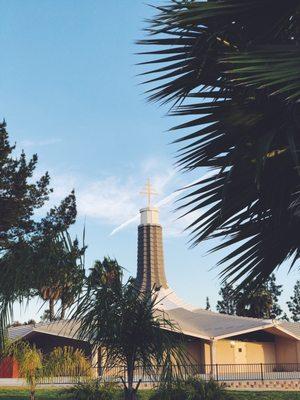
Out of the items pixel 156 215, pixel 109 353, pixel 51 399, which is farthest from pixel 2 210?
pixel 156 215

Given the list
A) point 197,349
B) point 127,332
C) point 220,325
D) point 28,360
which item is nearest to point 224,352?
point 197,349

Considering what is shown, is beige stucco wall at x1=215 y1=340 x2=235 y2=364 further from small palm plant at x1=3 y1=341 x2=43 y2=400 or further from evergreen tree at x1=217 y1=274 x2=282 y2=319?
small palm plant at x1=3 y1=341 x2=43 y2=400

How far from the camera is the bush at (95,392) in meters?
17.5

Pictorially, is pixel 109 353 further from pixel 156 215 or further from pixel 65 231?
pixel 156 215

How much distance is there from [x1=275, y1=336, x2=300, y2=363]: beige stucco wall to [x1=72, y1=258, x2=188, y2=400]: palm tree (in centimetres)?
3518

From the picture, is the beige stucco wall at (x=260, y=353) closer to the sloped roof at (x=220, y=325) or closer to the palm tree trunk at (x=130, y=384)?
the sloped roof at (x=220, y=325)

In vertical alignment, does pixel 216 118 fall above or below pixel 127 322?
above

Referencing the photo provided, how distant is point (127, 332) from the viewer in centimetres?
1045

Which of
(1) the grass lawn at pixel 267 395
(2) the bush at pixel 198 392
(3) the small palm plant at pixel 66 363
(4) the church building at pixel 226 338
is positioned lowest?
(1) the grass lawn at pixel 267 395

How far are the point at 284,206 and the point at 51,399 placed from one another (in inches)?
805

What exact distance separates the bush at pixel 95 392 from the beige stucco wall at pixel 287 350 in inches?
1108

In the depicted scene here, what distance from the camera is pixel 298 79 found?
4.81 m

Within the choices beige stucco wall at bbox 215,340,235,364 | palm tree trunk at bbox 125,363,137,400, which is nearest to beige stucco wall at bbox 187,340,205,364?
beige stucco wall at bbox 215,340,235,364

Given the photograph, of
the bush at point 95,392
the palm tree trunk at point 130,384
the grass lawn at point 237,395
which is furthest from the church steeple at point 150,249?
the palm tree trunk at point 130,384
